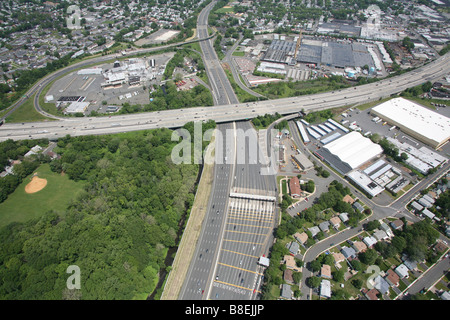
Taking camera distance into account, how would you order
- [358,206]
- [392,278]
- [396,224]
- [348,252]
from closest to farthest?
1. [392,278]
2. [348,252]
3. [396,224]
4. [358,206]

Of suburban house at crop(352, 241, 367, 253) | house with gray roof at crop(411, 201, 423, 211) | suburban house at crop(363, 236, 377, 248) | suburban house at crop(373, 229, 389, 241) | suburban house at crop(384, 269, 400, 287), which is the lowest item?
suburban house at crop(384, 269, 400, 287)

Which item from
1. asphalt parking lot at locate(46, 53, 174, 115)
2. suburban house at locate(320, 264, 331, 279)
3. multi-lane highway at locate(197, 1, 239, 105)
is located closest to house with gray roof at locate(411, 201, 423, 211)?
suburban house at locate(320, 264, 331, 279)

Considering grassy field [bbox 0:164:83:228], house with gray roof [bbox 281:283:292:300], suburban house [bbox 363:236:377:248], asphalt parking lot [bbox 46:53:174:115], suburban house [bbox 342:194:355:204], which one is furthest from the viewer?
asphalt parking lot [bbox 46:53:174:115]

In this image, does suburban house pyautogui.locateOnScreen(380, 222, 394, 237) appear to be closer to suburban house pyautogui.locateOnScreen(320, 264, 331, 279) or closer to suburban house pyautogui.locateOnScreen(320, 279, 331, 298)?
suburban house pyautogui.locateOnScreen(320, 264, 331, 279)

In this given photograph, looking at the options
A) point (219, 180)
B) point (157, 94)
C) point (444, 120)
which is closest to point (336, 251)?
point (219, 180)

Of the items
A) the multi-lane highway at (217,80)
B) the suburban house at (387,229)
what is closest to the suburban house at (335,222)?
the suburban house at (387,229)

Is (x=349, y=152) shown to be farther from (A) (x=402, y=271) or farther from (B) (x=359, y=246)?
(A) (x=402, y=271)

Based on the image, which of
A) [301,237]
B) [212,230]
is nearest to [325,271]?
[301,237]
